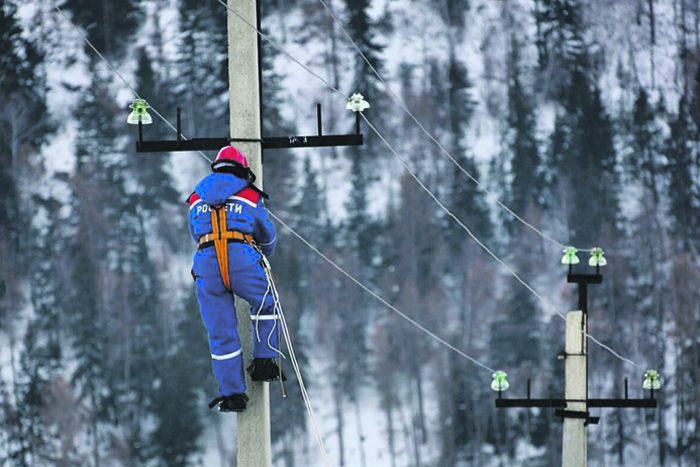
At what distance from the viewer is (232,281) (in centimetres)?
560

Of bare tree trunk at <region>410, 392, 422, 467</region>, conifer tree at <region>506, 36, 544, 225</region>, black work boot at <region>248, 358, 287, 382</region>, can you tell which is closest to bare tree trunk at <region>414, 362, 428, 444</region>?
bare tree trunk at <region>410, 392, 422, 467</region>

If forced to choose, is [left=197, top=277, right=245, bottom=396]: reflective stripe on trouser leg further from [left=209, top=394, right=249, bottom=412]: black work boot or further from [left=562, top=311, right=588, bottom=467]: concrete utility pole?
[left=562, top=311, right=588, bottom=467]: concrete utility pole

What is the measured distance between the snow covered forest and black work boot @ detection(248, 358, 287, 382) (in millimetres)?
33852

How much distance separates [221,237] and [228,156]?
42 cm

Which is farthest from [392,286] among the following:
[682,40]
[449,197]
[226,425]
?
[682,40]

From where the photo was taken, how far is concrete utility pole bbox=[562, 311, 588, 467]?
46.6ft

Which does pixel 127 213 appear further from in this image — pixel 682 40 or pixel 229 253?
pixel 229 253

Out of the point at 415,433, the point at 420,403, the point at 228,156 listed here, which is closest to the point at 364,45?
the point at 420,403

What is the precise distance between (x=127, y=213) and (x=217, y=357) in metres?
38.3

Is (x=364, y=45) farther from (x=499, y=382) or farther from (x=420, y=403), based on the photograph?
(x=499, y=382)

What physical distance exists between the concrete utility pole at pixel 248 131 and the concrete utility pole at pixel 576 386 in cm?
913

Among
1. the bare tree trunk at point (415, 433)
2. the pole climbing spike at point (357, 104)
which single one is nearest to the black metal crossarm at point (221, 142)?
the pole climbing spike at point (357, 104)

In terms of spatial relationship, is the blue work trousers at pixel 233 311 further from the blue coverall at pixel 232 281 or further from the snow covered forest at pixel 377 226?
the snow covered forest at pixel 377 226

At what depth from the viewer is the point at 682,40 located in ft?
155
